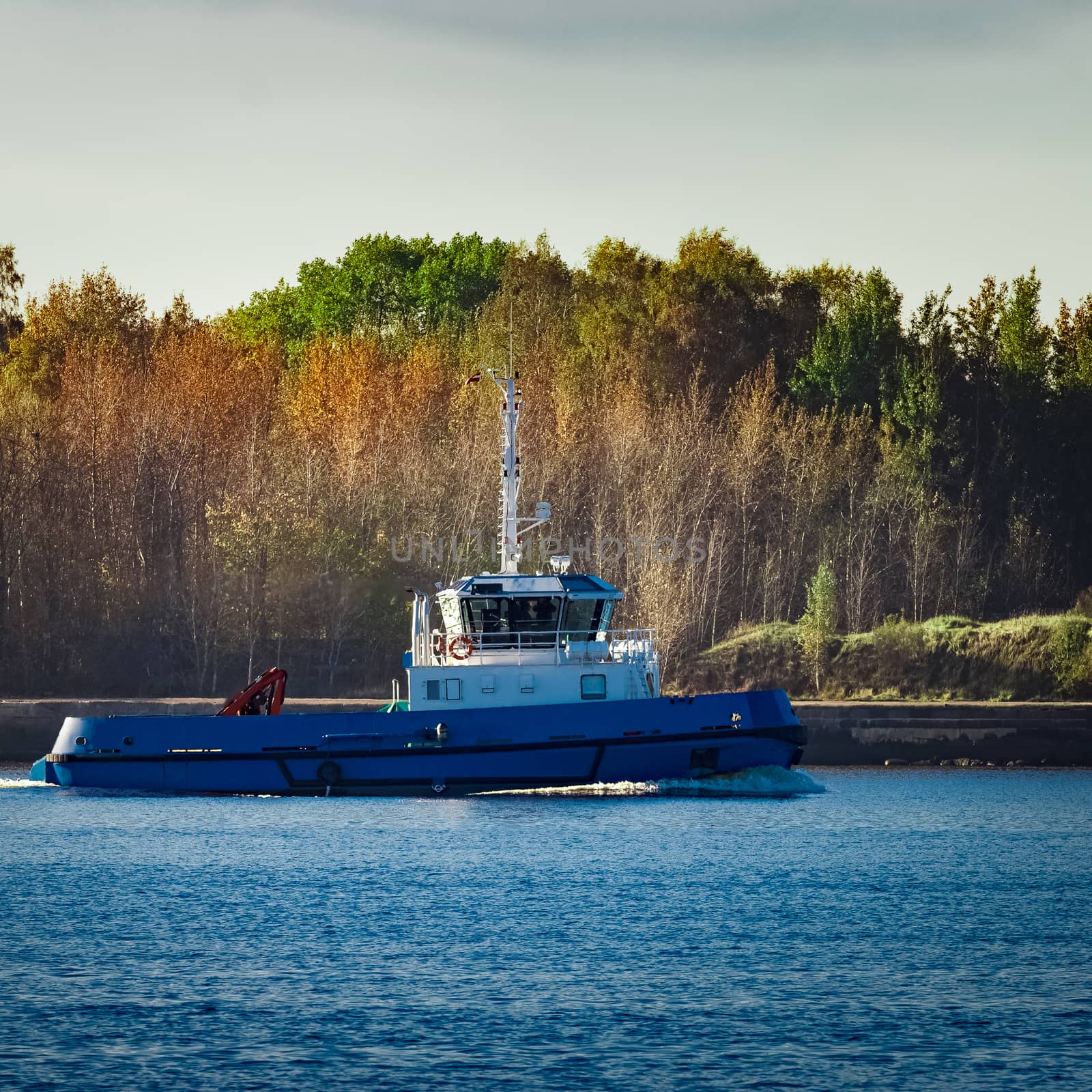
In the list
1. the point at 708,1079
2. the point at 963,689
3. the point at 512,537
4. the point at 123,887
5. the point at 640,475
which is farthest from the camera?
the point at 640,475

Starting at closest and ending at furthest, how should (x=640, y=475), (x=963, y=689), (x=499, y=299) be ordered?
(x=963, y=689), (x=640, y=475), (x=499, y=299)

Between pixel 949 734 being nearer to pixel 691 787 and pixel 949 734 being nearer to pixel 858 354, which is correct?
pixel 691 787

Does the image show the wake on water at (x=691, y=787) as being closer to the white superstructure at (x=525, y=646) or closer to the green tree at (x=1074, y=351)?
the white superstructure at (x=525, y=646)

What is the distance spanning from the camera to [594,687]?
30.1 metres

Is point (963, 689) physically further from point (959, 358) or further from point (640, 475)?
point (959, 358)

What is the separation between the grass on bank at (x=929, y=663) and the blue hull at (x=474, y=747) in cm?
1669

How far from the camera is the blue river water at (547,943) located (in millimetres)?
14789

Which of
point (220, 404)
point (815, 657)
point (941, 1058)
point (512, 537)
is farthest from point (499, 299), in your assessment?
point (941, 1058)

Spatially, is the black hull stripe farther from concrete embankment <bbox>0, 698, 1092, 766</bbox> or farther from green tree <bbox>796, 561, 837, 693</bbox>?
green tree <bbox>796, 561, 837, 693</bbox>

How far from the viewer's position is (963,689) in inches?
1828

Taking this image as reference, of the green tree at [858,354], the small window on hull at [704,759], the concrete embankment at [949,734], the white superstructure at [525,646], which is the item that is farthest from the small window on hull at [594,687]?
the green tree at [858,354]

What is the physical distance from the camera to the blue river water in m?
14.8

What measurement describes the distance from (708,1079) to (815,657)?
33727mm

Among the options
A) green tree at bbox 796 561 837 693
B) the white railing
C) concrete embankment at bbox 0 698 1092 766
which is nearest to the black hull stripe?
the white railing
